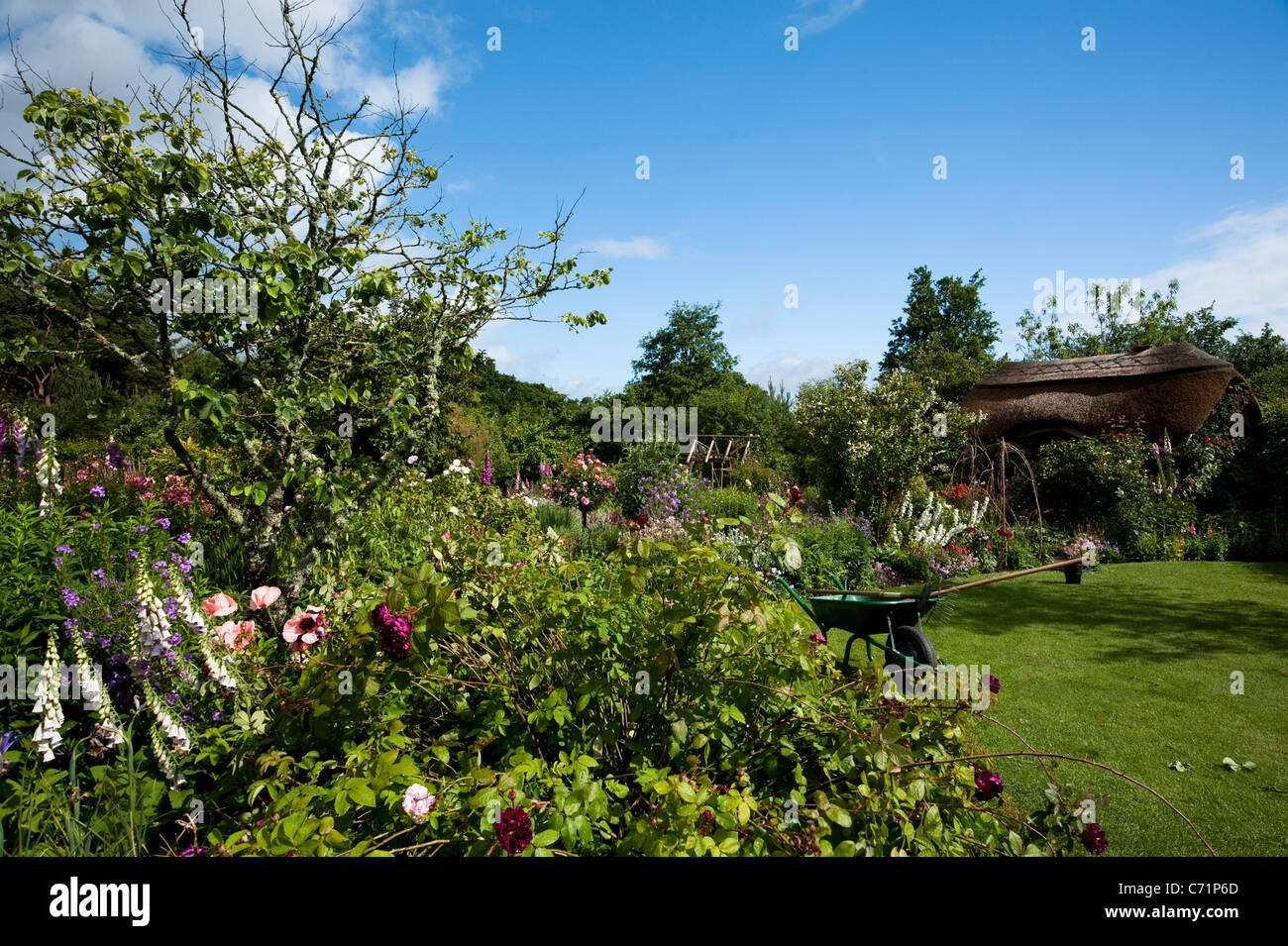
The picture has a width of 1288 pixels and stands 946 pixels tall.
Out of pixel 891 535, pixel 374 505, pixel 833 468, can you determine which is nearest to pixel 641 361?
pixel 833 468

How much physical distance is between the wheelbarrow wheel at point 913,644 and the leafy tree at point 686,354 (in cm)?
3103

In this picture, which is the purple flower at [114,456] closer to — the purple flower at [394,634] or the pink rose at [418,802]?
the purple flower at [394,634]

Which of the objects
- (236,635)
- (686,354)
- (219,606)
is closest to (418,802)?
(236,635)

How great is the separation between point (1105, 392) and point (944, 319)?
22.4m

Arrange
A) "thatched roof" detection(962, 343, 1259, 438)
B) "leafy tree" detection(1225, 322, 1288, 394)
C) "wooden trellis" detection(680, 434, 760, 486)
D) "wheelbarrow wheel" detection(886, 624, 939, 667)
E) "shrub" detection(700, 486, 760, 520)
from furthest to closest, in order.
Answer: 1. "leafy tree" detection(1225, 322, 1288, 394)
2. "wooden trellis" detection(680, 434, 760, 486)
3. "thatched roof" detection(962, 343, 1259, 438)
4. "shrub" detection(700, 486, 760, 520)
5. "wheelbarrow wheel" detection(886, 624, 939, 667)

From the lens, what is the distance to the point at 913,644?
3629 mm

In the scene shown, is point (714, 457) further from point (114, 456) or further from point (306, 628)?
point (306, 628)

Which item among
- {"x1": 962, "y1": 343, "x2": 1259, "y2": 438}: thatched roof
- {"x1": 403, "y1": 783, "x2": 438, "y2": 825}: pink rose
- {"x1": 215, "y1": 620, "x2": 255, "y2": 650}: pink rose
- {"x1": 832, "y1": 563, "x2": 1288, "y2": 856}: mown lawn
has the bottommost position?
{"x1": 832, "y1": 563, "x2": 1288, "y2": 856}: mown lawn

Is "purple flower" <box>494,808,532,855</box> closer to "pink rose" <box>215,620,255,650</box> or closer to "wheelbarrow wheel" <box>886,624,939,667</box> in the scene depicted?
"pink rose" <box>215,620,255,650</box>

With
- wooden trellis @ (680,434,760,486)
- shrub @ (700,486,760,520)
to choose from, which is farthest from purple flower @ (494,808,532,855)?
wooden trellis @ (680,434,760,486)

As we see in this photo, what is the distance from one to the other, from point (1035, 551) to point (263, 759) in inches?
440

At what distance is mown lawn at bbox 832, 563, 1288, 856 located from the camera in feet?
10.1

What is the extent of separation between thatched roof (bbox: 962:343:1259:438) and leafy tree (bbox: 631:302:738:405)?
20226 millimetres
